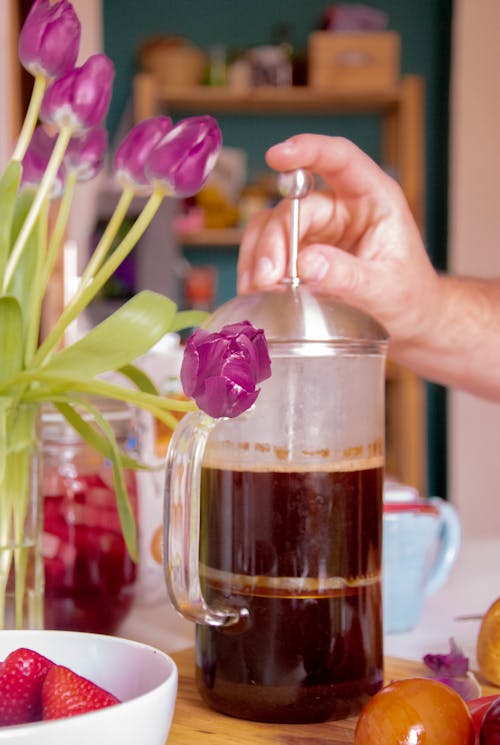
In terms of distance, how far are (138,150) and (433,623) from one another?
48 cm

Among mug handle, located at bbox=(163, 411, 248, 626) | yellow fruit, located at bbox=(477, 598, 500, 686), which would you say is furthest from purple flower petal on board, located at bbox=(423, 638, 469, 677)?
mug handle, located at bbox=(163, 411, 248, 626)

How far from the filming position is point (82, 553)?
29.7 inches

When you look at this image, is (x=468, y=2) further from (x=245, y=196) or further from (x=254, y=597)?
(x=254, y=597)

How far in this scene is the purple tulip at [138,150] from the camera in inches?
23.7

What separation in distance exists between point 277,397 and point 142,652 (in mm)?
176

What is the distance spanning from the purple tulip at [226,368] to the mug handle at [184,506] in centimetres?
4

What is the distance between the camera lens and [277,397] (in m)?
0.60

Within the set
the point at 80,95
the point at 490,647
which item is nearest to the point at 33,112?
the point at 80,95

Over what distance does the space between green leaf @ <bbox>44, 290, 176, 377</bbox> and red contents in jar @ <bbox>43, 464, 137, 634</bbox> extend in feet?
0.62

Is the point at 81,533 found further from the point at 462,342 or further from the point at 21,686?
the point at 462,342

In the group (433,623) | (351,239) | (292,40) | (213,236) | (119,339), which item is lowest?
(433,623)

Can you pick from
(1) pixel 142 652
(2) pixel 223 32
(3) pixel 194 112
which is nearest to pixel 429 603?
(1) pixel 142 652

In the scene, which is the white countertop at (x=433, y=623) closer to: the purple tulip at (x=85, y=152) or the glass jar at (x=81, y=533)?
the glass jar at (x=81, y=533)

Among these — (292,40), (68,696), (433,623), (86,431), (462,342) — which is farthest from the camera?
(292,40)
